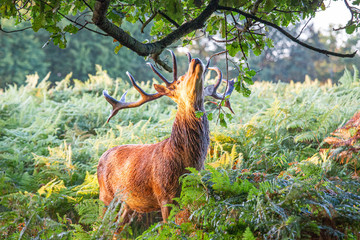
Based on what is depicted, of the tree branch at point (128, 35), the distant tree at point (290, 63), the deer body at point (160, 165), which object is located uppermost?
the distant tree at point (290, 63)

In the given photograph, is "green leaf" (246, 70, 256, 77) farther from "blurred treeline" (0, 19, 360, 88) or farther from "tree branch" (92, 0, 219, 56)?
"blurred treeline" (0, 19, 360, 88)

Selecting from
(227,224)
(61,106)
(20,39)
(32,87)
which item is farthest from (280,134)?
(20,39)

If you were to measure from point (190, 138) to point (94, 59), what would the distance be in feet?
70.4

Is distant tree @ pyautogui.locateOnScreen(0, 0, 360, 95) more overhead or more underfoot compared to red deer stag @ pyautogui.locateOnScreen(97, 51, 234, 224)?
more overhead

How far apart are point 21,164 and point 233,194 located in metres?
4.38

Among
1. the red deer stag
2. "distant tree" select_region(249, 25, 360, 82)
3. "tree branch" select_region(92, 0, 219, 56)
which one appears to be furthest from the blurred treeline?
"tree branch" select_region(92, 0, 219, 56)

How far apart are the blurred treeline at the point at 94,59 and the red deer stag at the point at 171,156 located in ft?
53.2

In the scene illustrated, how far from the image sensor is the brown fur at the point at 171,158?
8.64 feet

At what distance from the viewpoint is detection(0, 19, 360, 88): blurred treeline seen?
65.7 feet

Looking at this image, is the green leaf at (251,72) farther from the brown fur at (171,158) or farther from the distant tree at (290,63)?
the distant tree at (290,63)

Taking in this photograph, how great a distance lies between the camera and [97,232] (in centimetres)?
207

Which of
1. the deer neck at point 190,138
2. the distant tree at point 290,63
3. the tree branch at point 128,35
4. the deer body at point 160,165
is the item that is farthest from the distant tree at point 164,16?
the distant tree at point 290,63

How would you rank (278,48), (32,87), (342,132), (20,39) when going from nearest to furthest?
1. (342,132)
2. (32,87)
3. (20,39)
4. (278,48)

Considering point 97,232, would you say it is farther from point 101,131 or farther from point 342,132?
point 101,131
